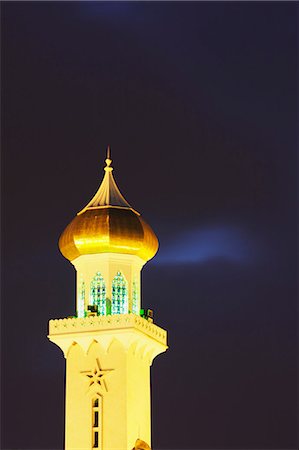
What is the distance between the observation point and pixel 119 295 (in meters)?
53.6

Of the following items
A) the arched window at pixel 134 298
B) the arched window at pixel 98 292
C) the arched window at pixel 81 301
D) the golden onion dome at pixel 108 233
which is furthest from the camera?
the arched window at pixel 134 298

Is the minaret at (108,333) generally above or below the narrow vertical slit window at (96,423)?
above

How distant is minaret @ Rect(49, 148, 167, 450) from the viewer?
5184 centimetres

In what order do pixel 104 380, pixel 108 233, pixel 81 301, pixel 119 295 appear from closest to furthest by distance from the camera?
pixel 104 380
pixel 108 233
pixel 119 295
pixel 81 301

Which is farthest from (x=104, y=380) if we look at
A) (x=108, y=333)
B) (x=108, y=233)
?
(x=108, y=233)

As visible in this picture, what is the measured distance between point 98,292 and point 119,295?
750 millimetres

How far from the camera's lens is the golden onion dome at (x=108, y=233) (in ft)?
176

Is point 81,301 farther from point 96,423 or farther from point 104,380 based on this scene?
point 96,423

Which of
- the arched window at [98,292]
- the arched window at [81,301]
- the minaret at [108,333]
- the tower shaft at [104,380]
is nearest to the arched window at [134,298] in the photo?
the minaret at [108,333]

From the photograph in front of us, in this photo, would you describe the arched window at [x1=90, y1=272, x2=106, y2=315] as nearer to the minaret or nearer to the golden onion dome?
the minaret

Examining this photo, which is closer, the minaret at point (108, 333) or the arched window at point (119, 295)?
the minaret at point (108, 333)

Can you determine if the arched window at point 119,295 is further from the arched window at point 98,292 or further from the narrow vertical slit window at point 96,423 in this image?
the narrow vertical slit window at point 96,423

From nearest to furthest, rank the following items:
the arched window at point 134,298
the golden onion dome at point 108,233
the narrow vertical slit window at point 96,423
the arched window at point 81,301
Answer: the narrow vertical slit window at point 96,423, the golden onion dome at point 108,233, the arched window at point 81,301, the arched window at point 134,298

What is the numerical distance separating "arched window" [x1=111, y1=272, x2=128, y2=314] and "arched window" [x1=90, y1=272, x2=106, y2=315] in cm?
35
